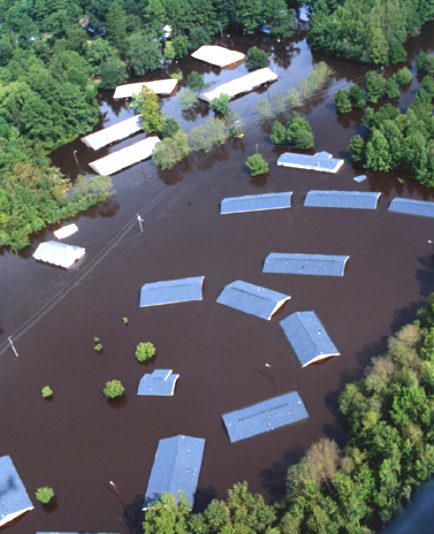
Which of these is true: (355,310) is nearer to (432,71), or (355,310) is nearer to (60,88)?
(432,71)

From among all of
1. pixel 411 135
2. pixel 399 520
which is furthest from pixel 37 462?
pixel 411 135

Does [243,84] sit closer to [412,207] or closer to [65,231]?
[65,231]

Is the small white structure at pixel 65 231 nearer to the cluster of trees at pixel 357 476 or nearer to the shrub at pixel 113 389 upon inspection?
the shrub at pixel 113 389

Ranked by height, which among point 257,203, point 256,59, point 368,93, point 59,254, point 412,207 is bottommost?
point 412,207

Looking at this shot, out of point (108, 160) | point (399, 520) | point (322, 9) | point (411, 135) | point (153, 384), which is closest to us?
point (399, 520)

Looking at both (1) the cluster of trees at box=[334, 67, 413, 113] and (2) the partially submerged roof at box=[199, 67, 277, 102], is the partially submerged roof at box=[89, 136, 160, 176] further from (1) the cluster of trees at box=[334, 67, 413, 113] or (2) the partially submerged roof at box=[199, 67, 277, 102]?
(1) the cluster of trees at box=[334, 67, 413, 113]

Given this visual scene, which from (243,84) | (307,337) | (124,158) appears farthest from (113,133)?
(307,337)
